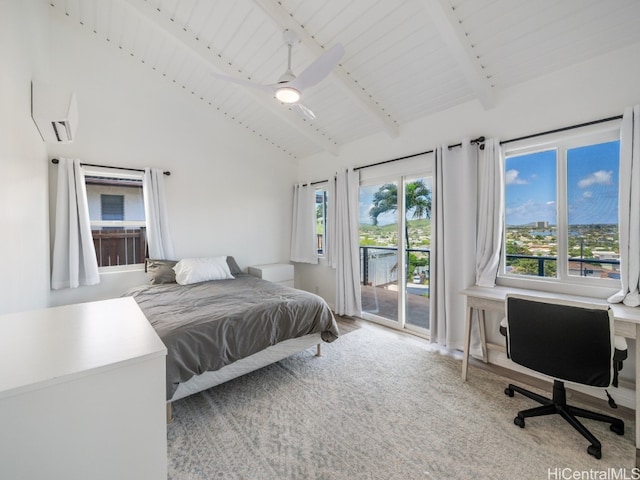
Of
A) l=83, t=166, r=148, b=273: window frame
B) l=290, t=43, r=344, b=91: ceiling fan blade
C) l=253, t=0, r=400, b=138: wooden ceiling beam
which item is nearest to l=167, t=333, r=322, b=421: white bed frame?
l=290, t=43, r=344, b=91: ceiling fan blade

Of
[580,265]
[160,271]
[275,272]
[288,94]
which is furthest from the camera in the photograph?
[275,272]

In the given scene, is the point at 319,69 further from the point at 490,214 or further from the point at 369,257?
the point at 369,257

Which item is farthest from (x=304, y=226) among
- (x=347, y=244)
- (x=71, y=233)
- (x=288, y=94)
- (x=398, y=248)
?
(x=71, y=233)

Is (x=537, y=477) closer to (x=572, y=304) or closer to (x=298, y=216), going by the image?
(x=572, y=304)

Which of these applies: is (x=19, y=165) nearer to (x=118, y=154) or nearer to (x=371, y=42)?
(x=118, y=154)

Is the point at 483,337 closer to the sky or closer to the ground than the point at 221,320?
closer to the ground

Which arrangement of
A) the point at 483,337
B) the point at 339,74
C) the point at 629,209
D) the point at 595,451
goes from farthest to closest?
the point at 339,74 → the point at 483,337 → the point at 629,209 → the point at 595,451

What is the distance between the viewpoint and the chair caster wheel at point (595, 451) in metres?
1.52

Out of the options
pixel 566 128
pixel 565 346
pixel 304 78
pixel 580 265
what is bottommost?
pixel 565 346

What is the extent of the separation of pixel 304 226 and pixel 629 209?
366cm

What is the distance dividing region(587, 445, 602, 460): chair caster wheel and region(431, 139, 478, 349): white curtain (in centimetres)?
127

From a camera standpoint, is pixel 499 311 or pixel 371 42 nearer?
pixel 499 311

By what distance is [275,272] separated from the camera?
4285mm

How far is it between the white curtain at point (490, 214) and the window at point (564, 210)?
18cm
